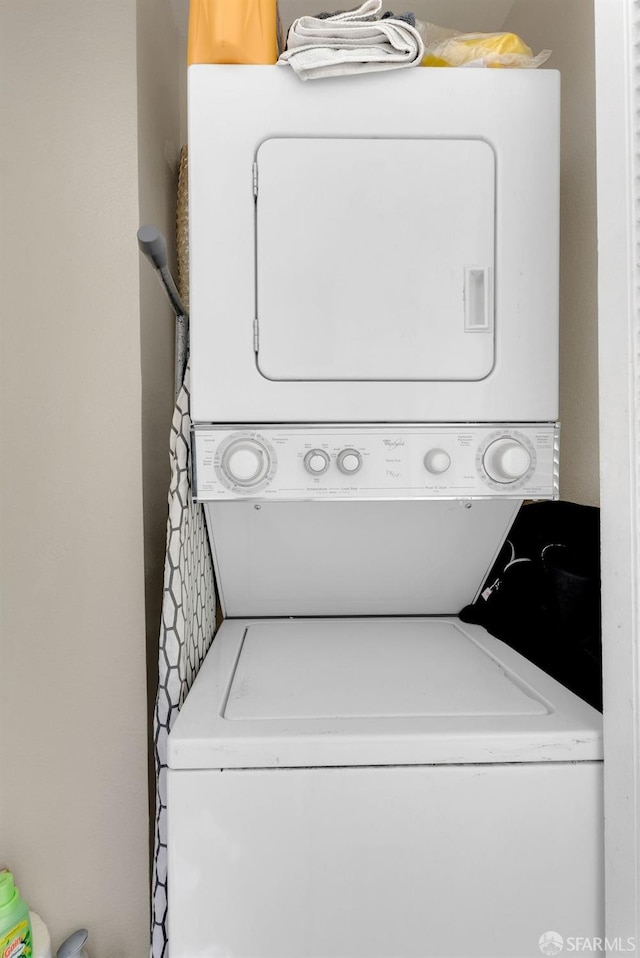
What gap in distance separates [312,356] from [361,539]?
543 mm

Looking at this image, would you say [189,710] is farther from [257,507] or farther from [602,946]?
[602,946]

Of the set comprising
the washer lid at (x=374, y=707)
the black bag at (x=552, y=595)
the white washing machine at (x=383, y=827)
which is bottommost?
the white washing machine at (x=383, y=827)

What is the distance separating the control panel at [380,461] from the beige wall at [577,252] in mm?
365

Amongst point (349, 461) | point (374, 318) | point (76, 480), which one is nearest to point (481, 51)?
point (374, 318)

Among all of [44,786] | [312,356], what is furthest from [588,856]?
[44,786]

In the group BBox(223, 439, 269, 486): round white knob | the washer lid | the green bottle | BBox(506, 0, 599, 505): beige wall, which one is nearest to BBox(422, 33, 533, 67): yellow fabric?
BBox(506, 0, 599, 505): beige wall

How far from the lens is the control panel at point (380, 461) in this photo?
52.4 inches

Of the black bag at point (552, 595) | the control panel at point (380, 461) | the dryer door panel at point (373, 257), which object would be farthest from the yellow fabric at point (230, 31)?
the black bag at point (552, 595)

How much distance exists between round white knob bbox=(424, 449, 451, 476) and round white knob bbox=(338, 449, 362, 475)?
0.16m

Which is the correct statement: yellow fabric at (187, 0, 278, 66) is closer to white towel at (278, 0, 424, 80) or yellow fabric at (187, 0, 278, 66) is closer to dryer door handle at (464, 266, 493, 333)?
white towel at (278, 0, 424, 80)

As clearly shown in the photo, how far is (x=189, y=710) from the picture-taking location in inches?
44.1

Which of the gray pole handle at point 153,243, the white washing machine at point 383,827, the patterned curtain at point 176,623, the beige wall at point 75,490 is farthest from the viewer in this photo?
the beige wall at point 75,490

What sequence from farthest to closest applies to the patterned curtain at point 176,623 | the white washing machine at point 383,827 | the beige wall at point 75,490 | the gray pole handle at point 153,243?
the beige wall at point 75,490 → the patterned curtain at point 176,623 → the gray pole handle at point 153,243 → the white washing machine at point 383,827

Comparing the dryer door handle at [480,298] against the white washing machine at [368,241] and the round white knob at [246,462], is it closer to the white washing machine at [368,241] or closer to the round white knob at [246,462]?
the white washing machine at [368,241]
